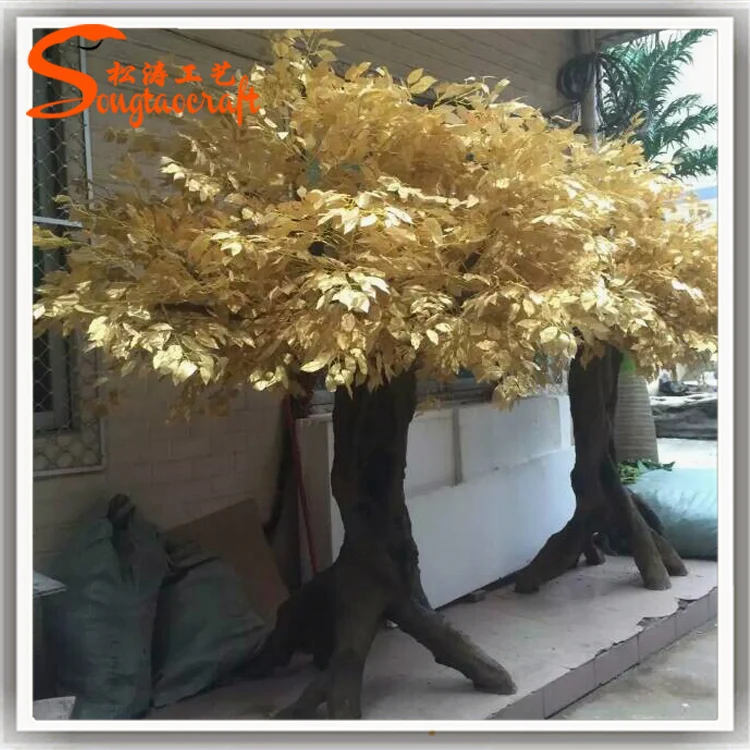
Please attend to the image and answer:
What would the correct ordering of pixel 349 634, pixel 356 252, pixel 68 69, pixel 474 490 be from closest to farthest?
pixel 356 252 → pixel 68 69 → pixel 349 634 → pixel 474 490

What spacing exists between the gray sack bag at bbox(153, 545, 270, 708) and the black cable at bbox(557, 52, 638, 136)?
1490mm

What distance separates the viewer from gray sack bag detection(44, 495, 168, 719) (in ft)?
5.83

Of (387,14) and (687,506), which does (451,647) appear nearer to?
(687,506)

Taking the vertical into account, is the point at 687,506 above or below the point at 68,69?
below

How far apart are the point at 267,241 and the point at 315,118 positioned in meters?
0.31

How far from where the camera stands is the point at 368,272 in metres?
1.55

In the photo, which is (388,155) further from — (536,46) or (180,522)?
(180,522)

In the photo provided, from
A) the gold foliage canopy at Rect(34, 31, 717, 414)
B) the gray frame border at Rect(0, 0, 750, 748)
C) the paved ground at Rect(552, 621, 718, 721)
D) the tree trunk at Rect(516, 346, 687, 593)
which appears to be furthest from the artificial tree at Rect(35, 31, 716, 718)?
the paved ground at Rect(552, 621, 718, 721)

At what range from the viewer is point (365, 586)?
192 cm

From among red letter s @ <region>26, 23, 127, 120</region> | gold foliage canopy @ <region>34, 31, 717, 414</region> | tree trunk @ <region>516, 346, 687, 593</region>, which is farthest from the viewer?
tree trunk @ <region>516, 346, 687, 593</region>

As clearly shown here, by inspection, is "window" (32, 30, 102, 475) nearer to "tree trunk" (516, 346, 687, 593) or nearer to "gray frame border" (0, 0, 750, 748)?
"gray frame border" (0, 0, 750, 748)

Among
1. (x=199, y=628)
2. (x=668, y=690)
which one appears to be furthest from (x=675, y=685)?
(x=199, y=628)

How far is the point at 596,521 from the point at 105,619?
1.28 m

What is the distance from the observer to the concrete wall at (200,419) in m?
1.76
